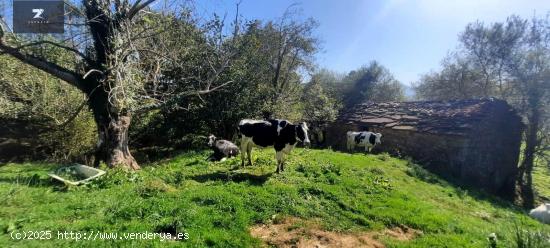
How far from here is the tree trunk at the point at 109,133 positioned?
1070 centimetres

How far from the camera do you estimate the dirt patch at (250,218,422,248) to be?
20.1 ft

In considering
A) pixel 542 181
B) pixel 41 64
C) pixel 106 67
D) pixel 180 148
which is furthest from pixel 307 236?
pixel 542 181

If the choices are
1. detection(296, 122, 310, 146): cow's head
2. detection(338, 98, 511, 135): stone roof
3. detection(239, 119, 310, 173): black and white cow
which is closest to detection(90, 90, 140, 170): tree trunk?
detection(239, 119, 310, 173): black and white cow

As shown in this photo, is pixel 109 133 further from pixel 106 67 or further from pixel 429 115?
pixel 429 115

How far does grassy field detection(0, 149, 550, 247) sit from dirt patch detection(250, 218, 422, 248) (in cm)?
15

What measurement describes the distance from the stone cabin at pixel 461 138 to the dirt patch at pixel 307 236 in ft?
37.0

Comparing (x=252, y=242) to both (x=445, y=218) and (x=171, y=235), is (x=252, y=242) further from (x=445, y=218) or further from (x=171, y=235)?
(x=445, y=218)

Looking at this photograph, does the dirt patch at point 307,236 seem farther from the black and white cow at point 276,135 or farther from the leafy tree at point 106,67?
the leafy tree at point 106,67

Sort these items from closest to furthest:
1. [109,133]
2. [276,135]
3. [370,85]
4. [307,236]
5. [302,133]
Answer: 1. [307,236]
2. [302,133]
3. [276,135]
4. [109,133]
5. [370,85]

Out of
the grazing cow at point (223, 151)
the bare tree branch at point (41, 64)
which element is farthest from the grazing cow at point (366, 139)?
the bare tree branch at point (41, 64)

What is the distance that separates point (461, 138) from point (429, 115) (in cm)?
423

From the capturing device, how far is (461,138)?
16562mm

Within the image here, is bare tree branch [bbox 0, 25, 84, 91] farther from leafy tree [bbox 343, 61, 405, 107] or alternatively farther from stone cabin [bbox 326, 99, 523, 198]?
leafy tree [bbox 343, 61, 405, 107]

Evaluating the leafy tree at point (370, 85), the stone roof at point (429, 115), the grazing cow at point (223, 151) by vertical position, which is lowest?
the grazing cow at point (223, 151)
